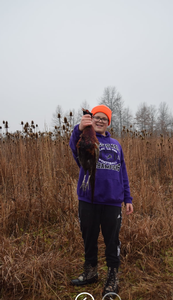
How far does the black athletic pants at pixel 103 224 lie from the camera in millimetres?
1551

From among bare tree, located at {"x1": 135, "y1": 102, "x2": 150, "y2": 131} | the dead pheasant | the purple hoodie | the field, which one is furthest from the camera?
bare tree, located at {"x1": 135, "y1": 102, "x2": 150, "y2": 131}

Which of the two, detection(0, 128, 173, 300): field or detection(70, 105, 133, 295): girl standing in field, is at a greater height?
detection(70, 105, 133, 295): girl standing in field

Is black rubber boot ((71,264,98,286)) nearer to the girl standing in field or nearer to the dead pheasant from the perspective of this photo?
the girl standing in field

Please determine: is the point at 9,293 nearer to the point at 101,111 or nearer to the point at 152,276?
the point at 152,276

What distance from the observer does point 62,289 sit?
66.2 inches

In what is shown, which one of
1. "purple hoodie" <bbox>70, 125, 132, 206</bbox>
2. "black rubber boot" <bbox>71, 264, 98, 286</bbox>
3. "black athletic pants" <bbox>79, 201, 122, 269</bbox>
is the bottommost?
"black rubber boot" <bbox>71, 264, 98, 286</bbox>

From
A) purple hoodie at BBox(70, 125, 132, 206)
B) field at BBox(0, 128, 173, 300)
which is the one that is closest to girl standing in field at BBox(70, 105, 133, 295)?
purple hoodie at BBox(70, 125, 132, 206)

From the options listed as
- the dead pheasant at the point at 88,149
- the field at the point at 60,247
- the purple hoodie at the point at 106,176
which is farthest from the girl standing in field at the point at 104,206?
the dead pheasant at the point at 88,149

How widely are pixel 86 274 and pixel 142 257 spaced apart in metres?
0.71

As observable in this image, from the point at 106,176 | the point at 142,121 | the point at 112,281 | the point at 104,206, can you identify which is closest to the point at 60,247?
the point at 112,281

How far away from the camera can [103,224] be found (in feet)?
5.21

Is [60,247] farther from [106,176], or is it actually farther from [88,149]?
[88,149]

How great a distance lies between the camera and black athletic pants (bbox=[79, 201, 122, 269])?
155 centimetres

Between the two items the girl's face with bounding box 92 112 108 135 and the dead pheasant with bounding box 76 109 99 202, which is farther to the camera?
the girl's face with bounding box 92 112 108 135
